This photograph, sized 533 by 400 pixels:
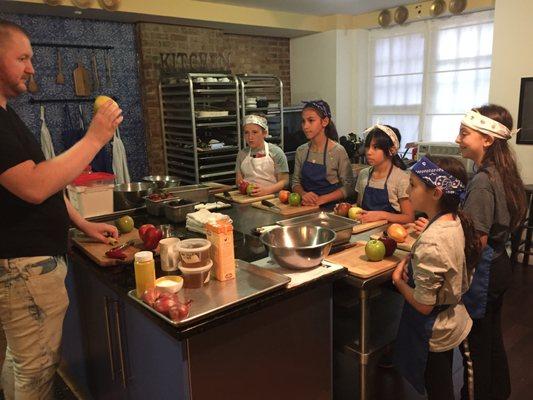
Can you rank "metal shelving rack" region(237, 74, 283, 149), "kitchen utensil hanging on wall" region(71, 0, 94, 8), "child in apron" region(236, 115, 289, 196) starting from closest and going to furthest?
"child in apron" region(236, 115, 289, 196), "kitchen utensil hanging on wall" region(71, 0, 94, 8), "metal shelving rack" region(237, 74, 283, 149)

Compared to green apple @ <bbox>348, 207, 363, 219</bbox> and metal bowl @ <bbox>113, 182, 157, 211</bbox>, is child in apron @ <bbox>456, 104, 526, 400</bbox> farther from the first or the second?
metal bowl @ <bbox>113, 182, 157, 211</bbox>

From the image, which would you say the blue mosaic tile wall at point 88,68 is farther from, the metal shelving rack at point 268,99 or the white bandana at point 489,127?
the white bandana at point 489,127

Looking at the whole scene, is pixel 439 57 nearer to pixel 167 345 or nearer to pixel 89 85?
pixel 89 85

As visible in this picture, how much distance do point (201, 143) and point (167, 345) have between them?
3.57 meters

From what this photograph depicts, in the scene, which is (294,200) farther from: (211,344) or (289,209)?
(211,344)

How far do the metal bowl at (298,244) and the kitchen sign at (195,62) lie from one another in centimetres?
350

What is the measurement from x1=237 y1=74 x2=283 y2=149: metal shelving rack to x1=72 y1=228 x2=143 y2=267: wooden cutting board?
314 centimetres

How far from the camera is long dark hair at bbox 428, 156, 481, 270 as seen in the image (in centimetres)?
154

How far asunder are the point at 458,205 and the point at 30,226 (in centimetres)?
154

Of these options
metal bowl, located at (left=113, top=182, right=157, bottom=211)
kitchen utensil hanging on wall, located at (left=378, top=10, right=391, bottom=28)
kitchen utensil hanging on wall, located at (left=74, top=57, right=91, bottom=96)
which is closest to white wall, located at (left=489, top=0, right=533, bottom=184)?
kitchen utensil hanging on wall, located at (left=378, top=10, right=391, bottom=28)

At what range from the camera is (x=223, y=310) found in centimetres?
133

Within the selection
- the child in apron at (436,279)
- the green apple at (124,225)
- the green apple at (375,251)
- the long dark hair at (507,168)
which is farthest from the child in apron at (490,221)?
the green apple at (124,225)

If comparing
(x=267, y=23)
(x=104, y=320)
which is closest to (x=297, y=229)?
(x=104, y=320)

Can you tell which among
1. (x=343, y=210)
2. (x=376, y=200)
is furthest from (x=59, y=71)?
(x=376, y=200)
